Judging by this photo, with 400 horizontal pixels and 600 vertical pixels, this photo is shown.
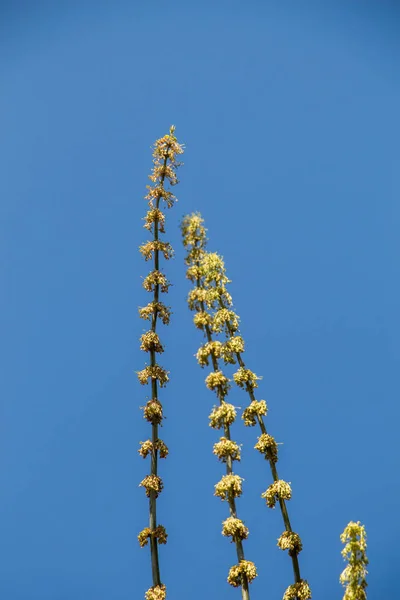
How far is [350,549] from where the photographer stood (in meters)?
15.8

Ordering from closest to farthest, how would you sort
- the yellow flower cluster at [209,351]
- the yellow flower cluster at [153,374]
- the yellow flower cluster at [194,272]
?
the yellow flower cluster at [153,374]
the yellow flower cluster at [209,351]
the yellow flower cluster at [194,272]

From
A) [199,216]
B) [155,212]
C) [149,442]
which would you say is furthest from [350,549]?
[199,216]

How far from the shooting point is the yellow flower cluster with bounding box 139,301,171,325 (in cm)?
2077

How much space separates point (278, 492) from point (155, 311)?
8.44 metres

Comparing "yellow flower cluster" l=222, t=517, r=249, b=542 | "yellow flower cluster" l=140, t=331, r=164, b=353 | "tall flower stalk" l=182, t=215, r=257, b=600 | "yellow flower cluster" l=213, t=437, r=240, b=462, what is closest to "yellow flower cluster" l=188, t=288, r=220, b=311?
"tall flower stalk" l=182, t=215, r=257, b=600

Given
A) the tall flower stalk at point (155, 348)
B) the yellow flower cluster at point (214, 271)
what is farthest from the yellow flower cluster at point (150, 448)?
the yellow flower cluster at point (214, 271)

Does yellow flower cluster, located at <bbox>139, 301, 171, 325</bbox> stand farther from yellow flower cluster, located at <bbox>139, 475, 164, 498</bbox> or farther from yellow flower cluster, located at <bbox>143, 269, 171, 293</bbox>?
yellow flower cluster, located at <bbox>139, 475, 164, 498</bbox>

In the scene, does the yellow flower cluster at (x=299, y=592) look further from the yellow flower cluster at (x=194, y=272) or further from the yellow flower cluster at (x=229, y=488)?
the yellow flower cluster at (x=194, y=272)

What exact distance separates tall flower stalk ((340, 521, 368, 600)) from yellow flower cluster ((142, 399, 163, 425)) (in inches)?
289

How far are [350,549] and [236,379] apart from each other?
7547 mm

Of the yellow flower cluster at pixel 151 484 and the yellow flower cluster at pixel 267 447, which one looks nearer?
the yellow flower cluster at pixel 151 484

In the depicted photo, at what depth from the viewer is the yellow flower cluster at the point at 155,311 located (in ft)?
68.1

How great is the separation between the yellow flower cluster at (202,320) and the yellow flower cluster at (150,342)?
2591mm

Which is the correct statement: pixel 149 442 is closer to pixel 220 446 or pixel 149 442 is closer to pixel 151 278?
pixel 220 446
